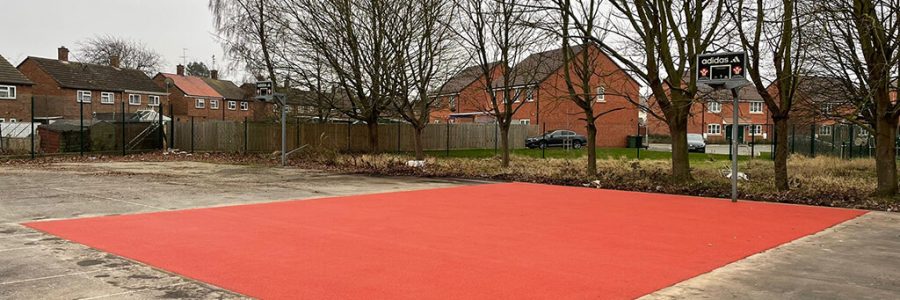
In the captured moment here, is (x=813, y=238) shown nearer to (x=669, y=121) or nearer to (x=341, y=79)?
(x=669, y=121)

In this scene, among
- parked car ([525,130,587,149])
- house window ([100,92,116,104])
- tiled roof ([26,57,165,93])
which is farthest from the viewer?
house window ([100,92,116,104])

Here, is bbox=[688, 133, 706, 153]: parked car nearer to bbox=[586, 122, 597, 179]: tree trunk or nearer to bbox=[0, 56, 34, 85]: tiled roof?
A: bbox=[586, 122, 597, 179]: tree trunk

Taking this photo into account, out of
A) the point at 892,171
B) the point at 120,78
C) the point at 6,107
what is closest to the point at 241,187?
the point at 892,171

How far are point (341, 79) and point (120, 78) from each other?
4097cm

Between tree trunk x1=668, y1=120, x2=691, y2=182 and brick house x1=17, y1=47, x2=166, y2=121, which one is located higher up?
brick house x1=17, y1=47, x2=166, y2=121

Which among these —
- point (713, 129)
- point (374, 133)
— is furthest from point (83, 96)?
point (713, 129)

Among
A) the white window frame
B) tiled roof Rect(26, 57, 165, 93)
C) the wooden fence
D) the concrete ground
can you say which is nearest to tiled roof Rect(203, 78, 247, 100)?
tiled roof Rect(26, 57, 165, 93)

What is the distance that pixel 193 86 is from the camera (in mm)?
66250

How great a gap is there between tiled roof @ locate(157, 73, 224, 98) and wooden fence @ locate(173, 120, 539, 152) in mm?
34784

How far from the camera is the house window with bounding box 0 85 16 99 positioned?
141ft

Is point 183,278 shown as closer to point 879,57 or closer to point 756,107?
point 879,57

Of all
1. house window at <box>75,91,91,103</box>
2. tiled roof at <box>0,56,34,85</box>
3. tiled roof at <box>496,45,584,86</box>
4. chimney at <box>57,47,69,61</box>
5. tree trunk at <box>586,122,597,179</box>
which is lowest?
tree trunk at <box>586,122,597,179</box>

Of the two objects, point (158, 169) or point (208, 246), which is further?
point (158, 169)

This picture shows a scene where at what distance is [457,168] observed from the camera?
68.6 ft
